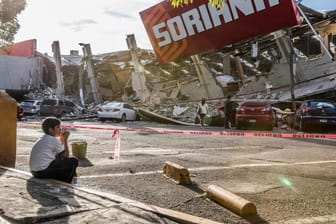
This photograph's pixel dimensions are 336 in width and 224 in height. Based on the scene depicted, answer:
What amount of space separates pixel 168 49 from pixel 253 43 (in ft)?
20.5

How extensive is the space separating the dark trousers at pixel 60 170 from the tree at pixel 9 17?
13.5 m

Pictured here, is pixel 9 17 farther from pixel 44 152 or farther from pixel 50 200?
pixel 50 200

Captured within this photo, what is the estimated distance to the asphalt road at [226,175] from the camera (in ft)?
19.1

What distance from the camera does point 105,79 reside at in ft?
138

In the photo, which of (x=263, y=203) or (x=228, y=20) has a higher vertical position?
(x=228, y=20)

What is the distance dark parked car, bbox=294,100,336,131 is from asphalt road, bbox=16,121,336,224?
15.3ft

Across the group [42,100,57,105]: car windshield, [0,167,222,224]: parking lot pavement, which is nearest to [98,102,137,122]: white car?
[42,100,57,105]: car windshield

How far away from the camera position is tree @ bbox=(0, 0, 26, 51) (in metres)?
18.8

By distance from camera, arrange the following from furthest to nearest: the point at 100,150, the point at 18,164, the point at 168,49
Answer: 1. the point at 168,49
2. the point at 100,150
3. the point at 18,164

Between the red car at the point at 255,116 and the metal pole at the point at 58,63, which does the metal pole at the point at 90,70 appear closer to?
the metal pole at the point at 58,63

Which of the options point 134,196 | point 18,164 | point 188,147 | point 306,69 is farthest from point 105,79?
point 134,196

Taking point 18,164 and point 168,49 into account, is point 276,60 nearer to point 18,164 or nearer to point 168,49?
point 168,49

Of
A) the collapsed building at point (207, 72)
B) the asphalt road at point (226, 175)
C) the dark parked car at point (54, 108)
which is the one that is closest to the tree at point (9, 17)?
the asphalt road at point (226, 175)

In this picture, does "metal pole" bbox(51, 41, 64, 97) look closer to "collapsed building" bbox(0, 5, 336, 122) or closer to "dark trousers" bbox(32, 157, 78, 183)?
"collapsed building" bbox(0, 5, 336, 122)
